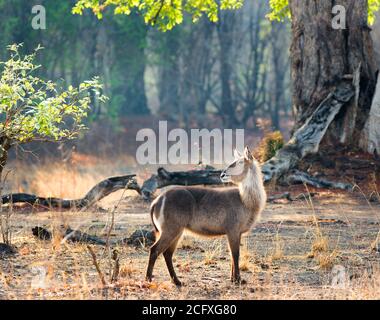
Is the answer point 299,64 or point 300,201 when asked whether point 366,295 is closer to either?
point 300,201

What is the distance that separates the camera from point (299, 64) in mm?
17125

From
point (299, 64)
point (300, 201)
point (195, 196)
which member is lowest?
point (300, 201)

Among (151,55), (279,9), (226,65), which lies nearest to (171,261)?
(279,9)

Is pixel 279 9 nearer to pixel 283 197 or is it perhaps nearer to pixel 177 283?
pixel 283 197

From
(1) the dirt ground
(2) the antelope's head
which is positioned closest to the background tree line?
(1) the dirt ground

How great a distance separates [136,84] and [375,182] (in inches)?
1052

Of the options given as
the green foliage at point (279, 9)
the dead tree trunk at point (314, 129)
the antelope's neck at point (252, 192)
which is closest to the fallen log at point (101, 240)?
the antelope's neck at point (252, 192)

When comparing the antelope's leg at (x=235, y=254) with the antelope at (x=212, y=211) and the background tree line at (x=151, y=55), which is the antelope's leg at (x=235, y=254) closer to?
the antelope at (x=212, y=211)

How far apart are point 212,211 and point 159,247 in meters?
0.70

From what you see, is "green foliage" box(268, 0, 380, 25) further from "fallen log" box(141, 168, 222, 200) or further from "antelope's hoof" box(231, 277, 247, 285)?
"antelope's hoof" box(231, 277, 247, 285)

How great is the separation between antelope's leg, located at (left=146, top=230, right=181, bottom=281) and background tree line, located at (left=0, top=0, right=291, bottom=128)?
20.5m

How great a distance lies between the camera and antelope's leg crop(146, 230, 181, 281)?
8.36m

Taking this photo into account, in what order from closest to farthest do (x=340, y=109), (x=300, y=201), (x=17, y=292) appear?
1. (x=17, y=292)
2. (x=300, y=201)
3. (x=340, y=109)
